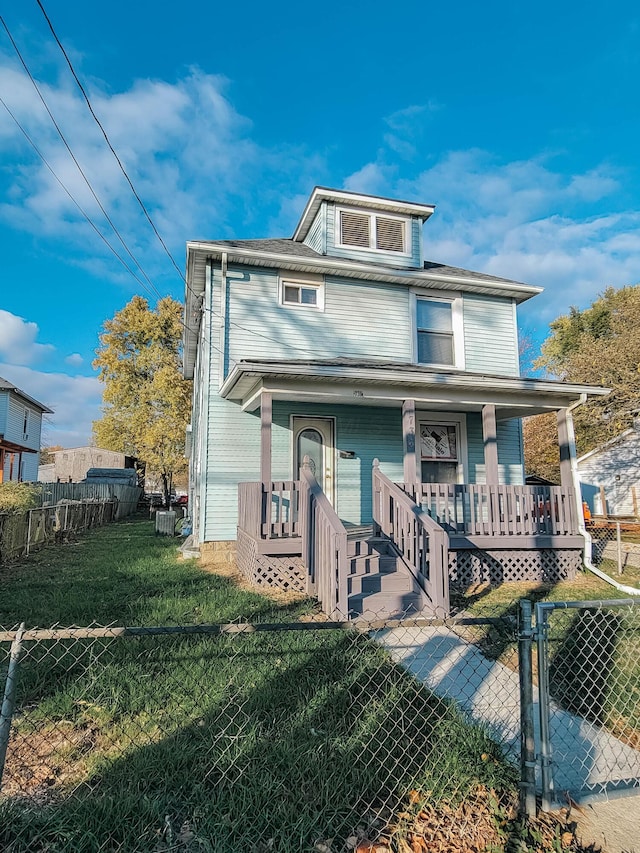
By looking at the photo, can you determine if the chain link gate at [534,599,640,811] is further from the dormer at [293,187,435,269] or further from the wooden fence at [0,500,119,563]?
the wooden fence at [0,500,119,563]

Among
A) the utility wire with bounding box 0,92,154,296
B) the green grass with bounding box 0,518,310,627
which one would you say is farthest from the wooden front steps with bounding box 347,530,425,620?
the utility wire with bounding box 0,92,154,296

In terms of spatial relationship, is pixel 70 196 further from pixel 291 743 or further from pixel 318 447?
pixel 291 743

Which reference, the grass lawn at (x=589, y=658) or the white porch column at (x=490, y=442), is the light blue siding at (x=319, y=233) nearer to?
the white porch column at (x=490, y=442)

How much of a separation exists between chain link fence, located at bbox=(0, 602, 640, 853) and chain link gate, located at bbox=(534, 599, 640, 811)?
2 cm

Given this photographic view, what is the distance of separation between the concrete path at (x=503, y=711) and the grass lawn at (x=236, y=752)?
28 cm

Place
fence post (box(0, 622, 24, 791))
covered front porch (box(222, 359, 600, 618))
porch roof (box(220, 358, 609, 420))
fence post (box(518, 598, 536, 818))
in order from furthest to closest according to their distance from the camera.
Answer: porch roof (box(220, 358, 609, 420))
covered front porch (box(222, 359, 600, 618))
fence post (box(518, 598, 536, 818))
fence post (box(0, 622, 24, 791))

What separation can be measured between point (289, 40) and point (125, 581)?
9.98 m

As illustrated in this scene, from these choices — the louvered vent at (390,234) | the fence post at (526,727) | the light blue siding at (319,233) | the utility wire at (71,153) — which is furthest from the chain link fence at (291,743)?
the louvered vent at (390,234)

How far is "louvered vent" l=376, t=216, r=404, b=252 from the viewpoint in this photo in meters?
11.6

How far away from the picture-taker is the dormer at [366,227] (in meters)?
11.2

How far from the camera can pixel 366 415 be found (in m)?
10.3

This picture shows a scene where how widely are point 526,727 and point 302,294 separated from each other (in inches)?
→ 369

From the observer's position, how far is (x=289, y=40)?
944 cm

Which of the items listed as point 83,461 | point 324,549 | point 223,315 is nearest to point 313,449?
point 223,315
